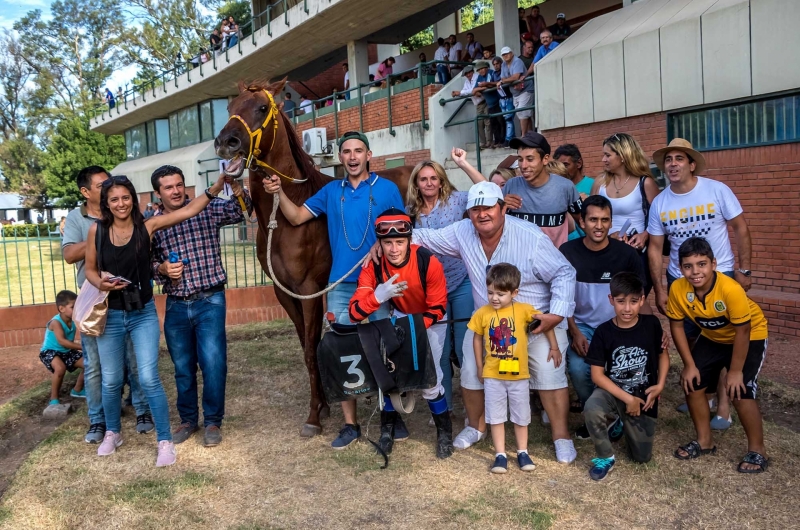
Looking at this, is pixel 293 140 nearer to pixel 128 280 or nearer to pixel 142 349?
pixel 128 280


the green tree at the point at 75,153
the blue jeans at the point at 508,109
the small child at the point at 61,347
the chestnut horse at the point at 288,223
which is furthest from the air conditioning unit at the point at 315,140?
the green tree at the point at 75,153

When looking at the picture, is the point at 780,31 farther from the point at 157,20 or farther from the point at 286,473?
the point at 157,20

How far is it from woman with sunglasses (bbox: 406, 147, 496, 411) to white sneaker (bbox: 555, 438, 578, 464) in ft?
2.99

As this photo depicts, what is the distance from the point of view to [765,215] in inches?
323

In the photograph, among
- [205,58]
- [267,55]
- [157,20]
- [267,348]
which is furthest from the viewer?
[157,20]

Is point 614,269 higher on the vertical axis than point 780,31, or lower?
lower

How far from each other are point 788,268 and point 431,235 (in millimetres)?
5464

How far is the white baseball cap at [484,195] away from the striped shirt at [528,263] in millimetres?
248

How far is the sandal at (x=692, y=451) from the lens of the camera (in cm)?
430

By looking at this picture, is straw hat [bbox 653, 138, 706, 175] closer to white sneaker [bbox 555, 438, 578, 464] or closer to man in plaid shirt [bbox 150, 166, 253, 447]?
white sneaker [bbox 555, 438, 578, 464]

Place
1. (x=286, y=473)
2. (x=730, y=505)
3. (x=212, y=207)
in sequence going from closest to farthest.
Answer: (x=730, y=505)
(x=286, y=473)
(x=212, y=207)

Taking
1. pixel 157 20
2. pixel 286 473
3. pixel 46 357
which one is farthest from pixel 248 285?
pixel 157 20

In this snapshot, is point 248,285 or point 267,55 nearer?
point 248,285

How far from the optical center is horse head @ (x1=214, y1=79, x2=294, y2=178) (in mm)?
4578
